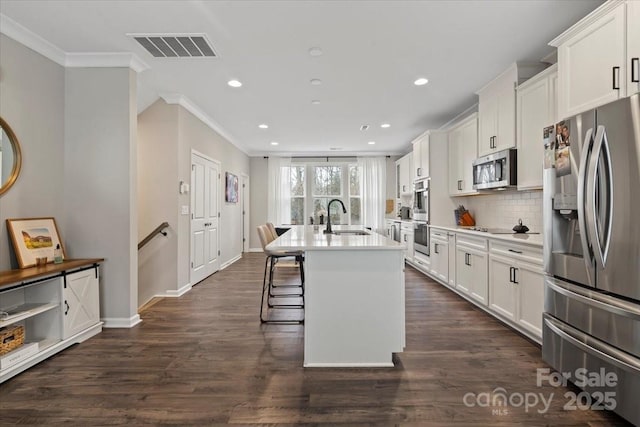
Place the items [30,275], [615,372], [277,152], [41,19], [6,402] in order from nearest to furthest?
1. [615,372]
2. [6,402]
3. [30,275]
4. [41,19]
5. [277,152]

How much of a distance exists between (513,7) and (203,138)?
434 centimetres

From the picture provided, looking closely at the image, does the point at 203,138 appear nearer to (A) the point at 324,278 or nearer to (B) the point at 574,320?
(A) the point at 324,278

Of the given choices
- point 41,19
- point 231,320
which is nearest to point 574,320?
point 231,320

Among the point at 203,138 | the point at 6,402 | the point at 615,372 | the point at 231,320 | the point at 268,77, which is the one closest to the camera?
the point at 615,372

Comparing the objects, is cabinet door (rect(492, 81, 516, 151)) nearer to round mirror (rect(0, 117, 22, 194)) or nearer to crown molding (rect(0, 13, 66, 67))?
crown molding (rect(0, 13, 66, 67))

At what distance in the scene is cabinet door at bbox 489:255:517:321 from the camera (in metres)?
2.89

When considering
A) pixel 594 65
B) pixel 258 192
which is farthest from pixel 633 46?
pixel 258 192

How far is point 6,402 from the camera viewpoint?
1.90m

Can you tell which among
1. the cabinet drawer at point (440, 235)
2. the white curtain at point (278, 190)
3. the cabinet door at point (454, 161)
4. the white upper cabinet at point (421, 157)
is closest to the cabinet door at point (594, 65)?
the cabinet drawer at point (440, 235)

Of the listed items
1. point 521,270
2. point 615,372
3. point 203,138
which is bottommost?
point 615,372

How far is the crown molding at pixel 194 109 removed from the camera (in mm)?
4129

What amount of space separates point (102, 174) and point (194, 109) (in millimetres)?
1915

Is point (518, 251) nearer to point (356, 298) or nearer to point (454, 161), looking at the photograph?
point (356, 298)

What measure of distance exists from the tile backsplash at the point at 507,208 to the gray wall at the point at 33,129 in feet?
15.8
